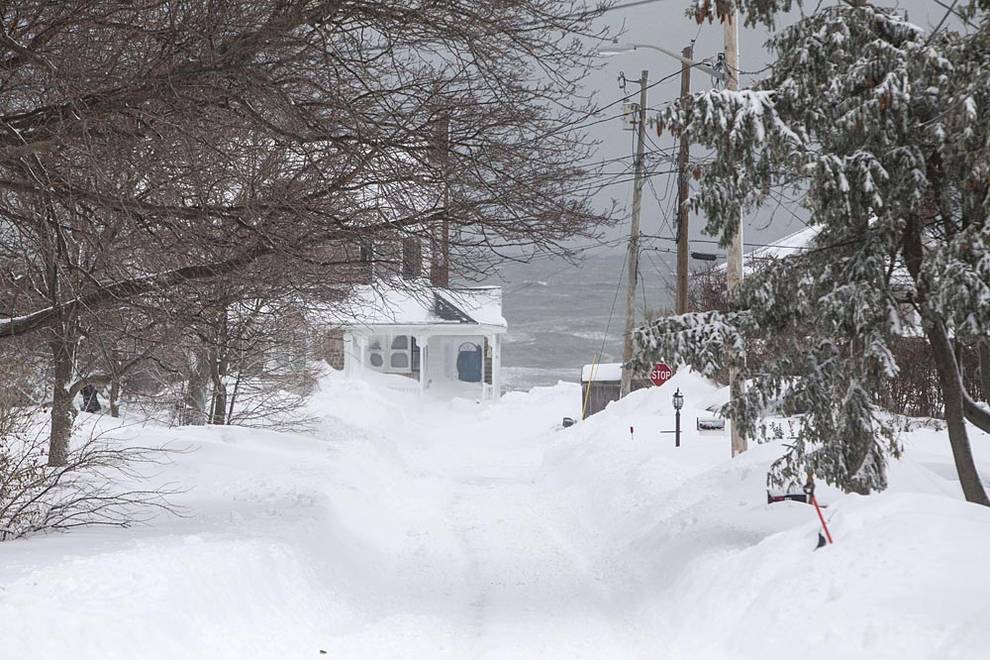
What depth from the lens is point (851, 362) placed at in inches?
375

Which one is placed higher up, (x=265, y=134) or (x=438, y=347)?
(x=265, y=134)

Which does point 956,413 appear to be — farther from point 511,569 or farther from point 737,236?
point 511,569

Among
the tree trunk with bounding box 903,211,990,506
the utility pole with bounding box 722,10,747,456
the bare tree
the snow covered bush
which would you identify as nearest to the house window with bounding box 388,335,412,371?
the utility pole with bounding box 722,10,747,456

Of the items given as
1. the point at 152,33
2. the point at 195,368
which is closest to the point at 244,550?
the point at 152,33

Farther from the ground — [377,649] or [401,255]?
[401,255]

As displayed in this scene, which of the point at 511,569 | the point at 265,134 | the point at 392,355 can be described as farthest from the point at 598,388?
the point at 265,134

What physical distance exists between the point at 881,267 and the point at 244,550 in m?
6.71

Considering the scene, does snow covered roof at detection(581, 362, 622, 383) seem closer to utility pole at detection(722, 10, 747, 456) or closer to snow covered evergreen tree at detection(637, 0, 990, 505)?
utility pole at detection(722, 10, 747, 456)

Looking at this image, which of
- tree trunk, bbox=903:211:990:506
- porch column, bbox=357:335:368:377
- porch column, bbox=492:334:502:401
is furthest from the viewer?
porch column, bbox=492:334:502:401

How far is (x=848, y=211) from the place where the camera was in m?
9.05

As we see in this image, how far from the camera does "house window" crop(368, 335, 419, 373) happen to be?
43812 millimetres

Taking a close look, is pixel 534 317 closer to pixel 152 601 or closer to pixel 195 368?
pixel 195 368

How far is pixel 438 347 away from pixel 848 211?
35393mm

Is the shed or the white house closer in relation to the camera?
the shed
